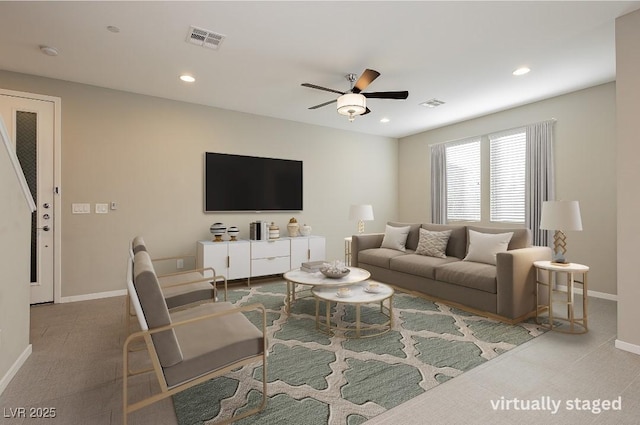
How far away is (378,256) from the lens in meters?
4.69

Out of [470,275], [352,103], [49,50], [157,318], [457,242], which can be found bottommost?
[470,275]

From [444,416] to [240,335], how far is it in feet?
4.13

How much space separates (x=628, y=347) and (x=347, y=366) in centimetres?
231

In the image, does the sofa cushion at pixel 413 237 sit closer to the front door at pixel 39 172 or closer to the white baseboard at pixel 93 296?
the white baseboard at pixel 93 296

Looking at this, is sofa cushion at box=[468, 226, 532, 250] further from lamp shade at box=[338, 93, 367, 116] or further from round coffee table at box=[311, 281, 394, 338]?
lamp shade at box=[338, 93, 367, 116]

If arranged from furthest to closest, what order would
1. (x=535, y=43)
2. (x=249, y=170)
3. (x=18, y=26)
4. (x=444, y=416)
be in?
(x=249, y=170) → (x=535, y=43) → (x=18, y=26) → (x=444, y=416)

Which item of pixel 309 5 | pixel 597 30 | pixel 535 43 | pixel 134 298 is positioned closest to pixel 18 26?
pixel 309 5

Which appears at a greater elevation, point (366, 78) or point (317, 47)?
point (317, 47)

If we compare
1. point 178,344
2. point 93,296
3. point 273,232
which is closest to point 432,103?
point 273,232

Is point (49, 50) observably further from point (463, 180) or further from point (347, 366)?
point (463, 180)

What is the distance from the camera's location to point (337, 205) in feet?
20.3

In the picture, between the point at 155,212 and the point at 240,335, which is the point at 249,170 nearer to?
the point at 155,212

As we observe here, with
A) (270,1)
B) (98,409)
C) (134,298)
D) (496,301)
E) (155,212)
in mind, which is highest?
(270,1)

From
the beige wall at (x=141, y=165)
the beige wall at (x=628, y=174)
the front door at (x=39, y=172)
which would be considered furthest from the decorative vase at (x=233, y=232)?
the beige wall at (x=628, y=174)
